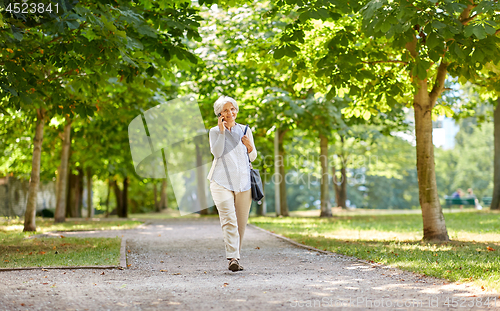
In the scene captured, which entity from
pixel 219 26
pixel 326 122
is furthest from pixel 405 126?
pixel 219 26

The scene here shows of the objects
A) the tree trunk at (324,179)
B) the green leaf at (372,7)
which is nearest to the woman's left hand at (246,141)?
the green leaf at (372,7)

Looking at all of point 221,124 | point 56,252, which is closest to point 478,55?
point 221,124

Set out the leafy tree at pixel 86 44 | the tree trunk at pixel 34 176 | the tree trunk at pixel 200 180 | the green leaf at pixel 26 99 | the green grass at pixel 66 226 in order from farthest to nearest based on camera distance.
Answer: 1. the tree trunk at pixel 200 180
2. the green grass at pixel 66 226
3. the tree trunk at pixel 34 176
4. the green leaf at pixel 26 99
5. the leafy tree at pixel 86 44

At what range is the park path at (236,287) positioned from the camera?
4535 millimetres

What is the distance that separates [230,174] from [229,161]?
0.17 metres

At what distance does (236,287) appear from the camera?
211 inches

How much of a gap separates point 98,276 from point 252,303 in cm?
258

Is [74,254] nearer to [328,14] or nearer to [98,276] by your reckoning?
[98,276]

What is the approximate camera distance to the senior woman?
6441 millimetres

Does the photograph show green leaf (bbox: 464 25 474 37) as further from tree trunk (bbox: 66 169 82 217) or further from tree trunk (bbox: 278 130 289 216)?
tree trunk (bbox: 66 169 82 217)

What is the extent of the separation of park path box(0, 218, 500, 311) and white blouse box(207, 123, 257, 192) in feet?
3.89

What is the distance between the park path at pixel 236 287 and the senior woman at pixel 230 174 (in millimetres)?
552

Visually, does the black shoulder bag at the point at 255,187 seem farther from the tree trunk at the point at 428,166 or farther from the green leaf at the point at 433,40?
the tree trunk at the point at 428,166

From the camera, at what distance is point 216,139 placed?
6504 millimetres
